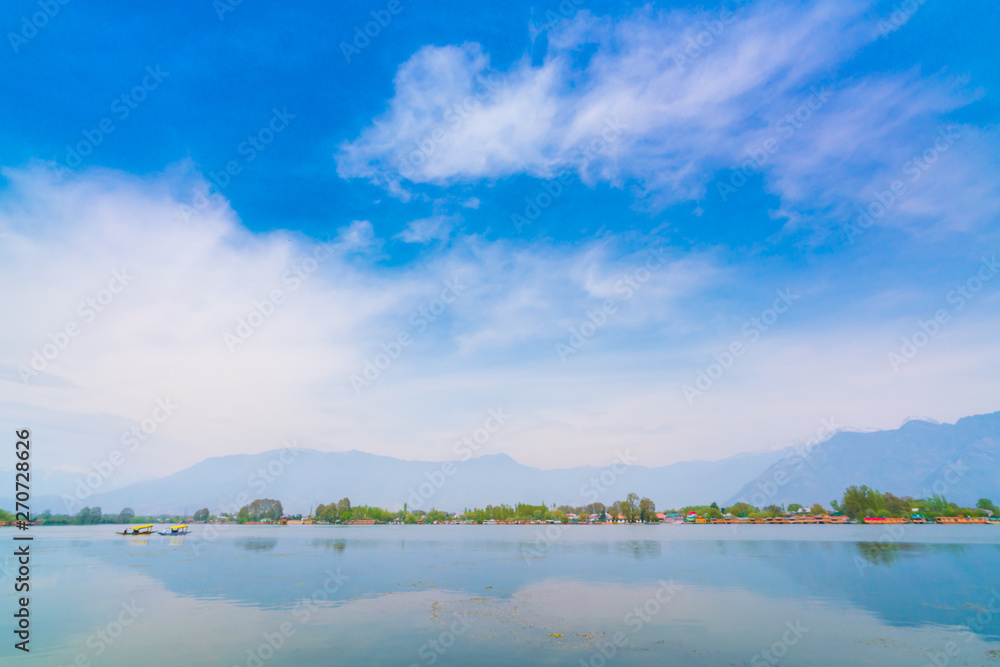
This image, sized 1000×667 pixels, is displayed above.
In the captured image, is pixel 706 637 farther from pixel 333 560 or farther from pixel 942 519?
pixel 942 519

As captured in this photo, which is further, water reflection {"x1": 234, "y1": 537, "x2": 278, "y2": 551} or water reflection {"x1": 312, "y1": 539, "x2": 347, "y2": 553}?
water reflection {"x1": 234, "y1": 537, "x2": 278, "y2": 551}

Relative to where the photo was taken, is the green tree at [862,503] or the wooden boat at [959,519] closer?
the wooden boat at [959,519]

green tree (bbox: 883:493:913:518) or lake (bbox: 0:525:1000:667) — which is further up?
lake (bbox: 0:525:1000:667)

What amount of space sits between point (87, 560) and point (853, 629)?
78.1m

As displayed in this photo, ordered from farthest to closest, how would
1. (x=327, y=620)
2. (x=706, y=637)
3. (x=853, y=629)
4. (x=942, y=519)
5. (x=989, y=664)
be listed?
(x=942, y=519)
(x=327, y=620)
(x=853, y=629)
(x=706, y=637)
(x=989, y=664)

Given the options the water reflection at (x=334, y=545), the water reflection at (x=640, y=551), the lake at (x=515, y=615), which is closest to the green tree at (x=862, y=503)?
the water reflection at (x=640, y=551)

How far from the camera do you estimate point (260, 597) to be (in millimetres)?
33094

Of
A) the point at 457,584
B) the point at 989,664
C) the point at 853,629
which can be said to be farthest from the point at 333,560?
the point at 989,664

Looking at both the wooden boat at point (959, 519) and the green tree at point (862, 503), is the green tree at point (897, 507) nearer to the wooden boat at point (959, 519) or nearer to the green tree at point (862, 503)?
the green tree at point (862, 503)

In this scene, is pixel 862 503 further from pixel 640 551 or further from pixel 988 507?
pixel 640 551

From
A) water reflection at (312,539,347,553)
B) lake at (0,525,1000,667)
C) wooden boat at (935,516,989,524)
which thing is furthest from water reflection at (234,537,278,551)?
wooden boat at (935,516,989,524)

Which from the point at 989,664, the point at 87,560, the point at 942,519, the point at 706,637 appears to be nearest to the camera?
the point at 989,664

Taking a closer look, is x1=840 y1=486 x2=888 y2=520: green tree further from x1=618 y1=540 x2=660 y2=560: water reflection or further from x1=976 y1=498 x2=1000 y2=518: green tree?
x1=618 y1=540 x2=660 y2=560: water reflection

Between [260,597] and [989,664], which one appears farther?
[260,597]
